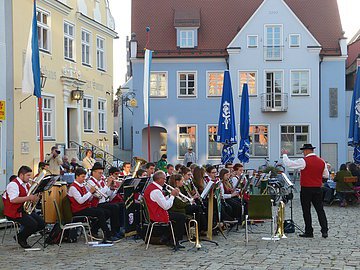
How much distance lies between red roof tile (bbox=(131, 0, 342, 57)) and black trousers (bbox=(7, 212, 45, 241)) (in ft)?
86.2

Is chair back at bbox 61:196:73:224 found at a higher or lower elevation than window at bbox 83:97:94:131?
lower

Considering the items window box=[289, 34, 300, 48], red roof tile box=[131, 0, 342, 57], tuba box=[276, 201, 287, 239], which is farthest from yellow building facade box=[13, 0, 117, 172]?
window box=[289, 34, 300, 48]

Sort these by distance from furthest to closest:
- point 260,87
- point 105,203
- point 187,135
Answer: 1. point 187,135
2. point 260,87
3. point 105,203

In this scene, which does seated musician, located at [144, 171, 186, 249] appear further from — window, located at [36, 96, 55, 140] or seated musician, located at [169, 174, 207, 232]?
window, located at [36, 96, 55, 140]

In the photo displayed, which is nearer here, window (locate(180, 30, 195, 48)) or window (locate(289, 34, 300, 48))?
window (locate(289, 34, 300, 48))

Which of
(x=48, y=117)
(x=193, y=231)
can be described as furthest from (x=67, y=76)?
(x=193, y=231)

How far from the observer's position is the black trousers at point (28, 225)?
1124 centimetres

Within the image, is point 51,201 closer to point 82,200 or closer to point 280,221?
point 82,200

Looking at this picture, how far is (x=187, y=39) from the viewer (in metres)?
37.7

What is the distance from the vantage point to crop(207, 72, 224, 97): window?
1444 inches

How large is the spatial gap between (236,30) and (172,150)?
851cm

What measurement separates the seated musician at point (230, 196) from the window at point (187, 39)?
2453 centimetres

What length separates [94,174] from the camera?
12.2 metres

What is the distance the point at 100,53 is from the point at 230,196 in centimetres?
1710
